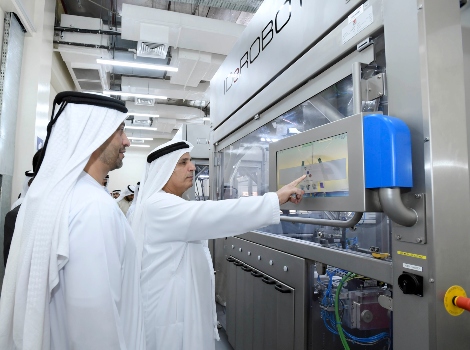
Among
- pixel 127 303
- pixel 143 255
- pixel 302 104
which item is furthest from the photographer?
pixel 143 255

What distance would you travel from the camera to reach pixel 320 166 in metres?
1.27

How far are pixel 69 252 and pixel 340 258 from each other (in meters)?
0.99

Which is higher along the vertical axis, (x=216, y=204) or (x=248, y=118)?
(x=248, y=118)

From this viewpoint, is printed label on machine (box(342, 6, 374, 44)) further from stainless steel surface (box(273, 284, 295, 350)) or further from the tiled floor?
the tiled floor

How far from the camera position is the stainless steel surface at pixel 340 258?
3.56ft

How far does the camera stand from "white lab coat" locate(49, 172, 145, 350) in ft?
3.11

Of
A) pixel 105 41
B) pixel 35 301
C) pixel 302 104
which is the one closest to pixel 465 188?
pixel 302 104

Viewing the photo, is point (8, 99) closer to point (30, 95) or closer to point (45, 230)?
point (30, 95)

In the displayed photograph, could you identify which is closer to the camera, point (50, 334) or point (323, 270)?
point (50, 334)

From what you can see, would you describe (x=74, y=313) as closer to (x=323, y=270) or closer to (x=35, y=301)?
(x=35, y=301)

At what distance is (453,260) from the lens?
0.94 m

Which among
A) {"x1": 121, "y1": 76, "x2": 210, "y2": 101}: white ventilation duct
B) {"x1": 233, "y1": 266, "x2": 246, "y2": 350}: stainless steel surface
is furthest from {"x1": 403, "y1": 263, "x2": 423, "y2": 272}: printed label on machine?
{"x1": 121, "y1": 76, "x2": 210, "y2": 101}: white ventilation duct

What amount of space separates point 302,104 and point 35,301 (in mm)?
1406

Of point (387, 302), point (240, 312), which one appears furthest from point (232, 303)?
point (387, 302)
